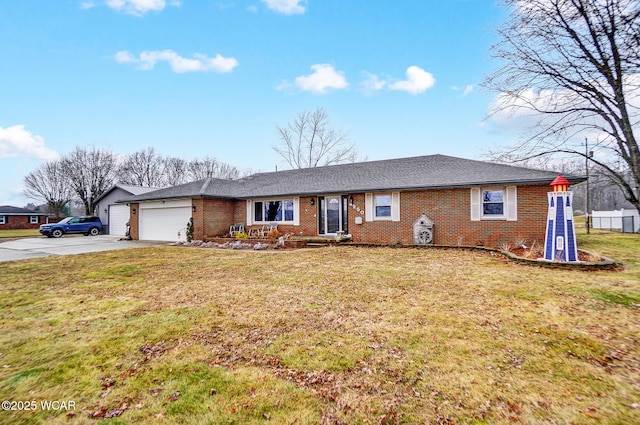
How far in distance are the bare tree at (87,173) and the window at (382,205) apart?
3632 centimetres

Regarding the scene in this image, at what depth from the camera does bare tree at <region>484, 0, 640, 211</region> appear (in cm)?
479

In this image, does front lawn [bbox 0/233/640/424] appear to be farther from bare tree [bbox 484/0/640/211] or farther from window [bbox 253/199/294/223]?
window [bbox 253/199/294/223]

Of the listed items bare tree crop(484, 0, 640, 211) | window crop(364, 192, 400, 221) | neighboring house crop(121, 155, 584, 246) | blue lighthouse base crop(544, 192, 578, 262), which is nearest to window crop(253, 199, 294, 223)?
neighboring house crop(121, 155, 584, 246)

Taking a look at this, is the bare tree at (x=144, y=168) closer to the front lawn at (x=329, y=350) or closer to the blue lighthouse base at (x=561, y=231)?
the front lawn at (x=329, y=350)

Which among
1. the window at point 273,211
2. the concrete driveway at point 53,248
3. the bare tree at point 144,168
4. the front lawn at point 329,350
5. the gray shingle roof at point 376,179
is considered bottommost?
the front lawn at point 329,350

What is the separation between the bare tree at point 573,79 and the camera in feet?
15.7

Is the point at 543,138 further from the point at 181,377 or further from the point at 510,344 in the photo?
the point at 181,377

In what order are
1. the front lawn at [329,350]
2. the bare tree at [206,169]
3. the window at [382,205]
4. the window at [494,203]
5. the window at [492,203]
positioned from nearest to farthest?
1. the front lawn at [329,350]
2. the window at [494,203]
3. the window at [492,203]
4. the window at [382,205]
5. the bare tree at [206,169]

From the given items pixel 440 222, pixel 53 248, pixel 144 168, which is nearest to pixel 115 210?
pixel 53 248

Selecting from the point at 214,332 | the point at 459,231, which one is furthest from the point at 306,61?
the point at 214,332

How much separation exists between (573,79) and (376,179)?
8584mm

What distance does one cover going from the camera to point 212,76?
1631cm

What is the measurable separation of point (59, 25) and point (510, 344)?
16414 millimetres

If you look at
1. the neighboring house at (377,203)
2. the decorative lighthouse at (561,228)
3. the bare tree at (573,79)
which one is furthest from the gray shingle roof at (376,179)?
the bare tree at (573,79)
